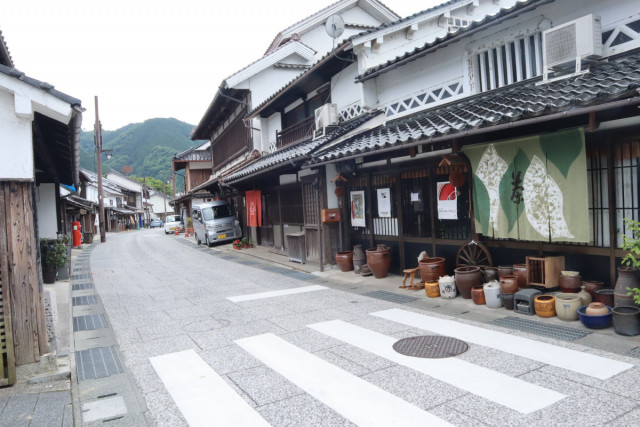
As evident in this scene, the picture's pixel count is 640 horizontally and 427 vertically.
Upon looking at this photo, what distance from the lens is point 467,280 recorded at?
805cm

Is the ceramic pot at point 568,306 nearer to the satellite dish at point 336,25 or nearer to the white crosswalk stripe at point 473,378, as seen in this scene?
the white crosswalk stripe at point 473,378

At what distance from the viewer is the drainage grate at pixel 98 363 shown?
548cm

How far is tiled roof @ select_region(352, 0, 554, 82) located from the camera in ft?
25.6

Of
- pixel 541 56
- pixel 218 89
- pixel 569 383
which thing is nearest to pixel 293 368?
pixel 569 383

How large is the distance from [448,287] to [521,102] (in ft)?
11.9

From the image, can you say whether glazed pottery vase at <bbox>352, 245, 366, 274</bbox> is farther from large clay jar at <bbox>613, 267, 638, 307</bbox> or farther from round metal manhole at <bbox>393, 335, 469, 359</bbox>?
large clay jar at <bbox>613, 267, 638, 307</bbox>

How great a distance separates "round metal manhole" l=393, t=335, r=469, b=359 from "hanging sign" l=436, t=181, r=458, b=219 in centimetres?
352

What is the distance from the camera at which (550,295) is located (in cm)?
686

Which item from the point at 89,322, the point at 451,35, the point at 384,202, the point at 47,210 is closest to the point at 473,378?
the point at 384,202

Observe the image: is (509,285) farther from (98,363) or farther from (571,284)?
(98,363)

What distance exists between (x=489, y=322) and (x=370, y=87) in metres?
7.90

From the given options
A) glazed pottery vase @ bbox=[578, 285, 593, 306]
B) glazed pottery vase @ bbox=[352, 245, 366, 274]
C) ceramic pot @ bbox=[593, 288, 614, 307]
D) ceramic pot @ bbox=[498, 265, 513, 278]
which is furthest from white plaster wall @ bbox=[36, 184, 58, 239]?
ceramic pot @ bbox=[593, 288, 614, 307]

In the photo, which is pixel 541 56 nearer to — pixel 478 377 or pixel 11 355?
pixel 478 377

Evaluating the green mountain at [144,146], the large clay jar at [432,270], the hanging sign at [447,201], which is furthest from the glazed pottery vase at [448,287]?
the green mountain at [144,146]
